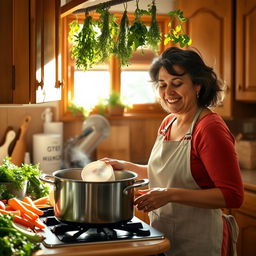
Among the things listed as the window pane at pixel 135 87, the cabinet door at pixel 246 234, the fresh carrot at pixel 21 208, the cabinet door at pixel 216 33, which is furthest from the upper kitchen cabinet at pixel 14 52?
the window pane at pixel 135 87

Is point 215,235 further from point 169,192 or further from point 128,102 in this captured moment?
point 128,102

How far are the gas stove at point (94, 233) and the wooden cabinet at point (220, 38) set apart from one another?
192cm

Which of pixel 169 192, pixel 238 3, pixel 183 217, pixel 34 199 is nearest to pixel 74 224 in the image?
pixel 169 192

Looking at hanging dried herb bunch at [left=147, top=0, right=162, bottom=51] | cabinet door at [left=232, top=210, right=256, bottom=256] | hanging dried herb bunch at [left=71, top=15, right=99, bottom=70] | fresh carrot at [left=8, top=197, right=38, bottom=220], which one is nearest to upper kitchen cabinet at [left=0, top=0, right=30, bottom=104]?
hanging dried herb bunch at [left=71, top=15, right=99, bottom=70]

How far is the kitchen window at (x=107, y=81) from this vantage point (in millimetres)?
4133

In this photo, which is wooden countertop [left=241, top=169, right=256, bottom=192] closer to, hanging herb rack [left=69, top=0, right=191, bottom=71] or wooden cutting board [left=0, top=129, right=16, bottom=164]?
hanging herb rack [left=69, top=0, right=191, bottom=71]

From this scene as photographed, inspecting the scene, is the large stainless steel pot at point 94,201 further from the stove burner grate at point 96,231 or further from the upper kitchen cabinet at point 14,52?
the upper kitchen cabinet at point 14,52

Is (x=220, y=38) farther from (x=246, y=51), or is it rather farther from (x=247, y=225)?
(x=247, y=225)

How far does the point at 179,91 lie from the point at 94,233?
0.72 metres

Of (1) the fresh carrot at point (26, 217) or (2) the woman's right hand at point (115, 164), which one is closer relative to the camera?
(1) the fresh carrot at point (26, 217)

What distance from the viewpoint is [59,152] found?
12.9 ft

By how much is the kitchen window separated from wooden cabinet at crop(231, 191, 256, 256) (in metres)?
1.25

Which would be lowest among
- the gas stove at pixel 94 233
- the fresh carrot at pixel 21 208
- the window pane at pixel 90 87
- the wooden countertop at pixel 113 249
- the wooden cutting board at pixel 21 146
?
the wooden countertop at pixel 113 249

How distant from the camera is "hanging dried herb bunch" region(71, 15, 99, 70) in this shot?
7.81ft
